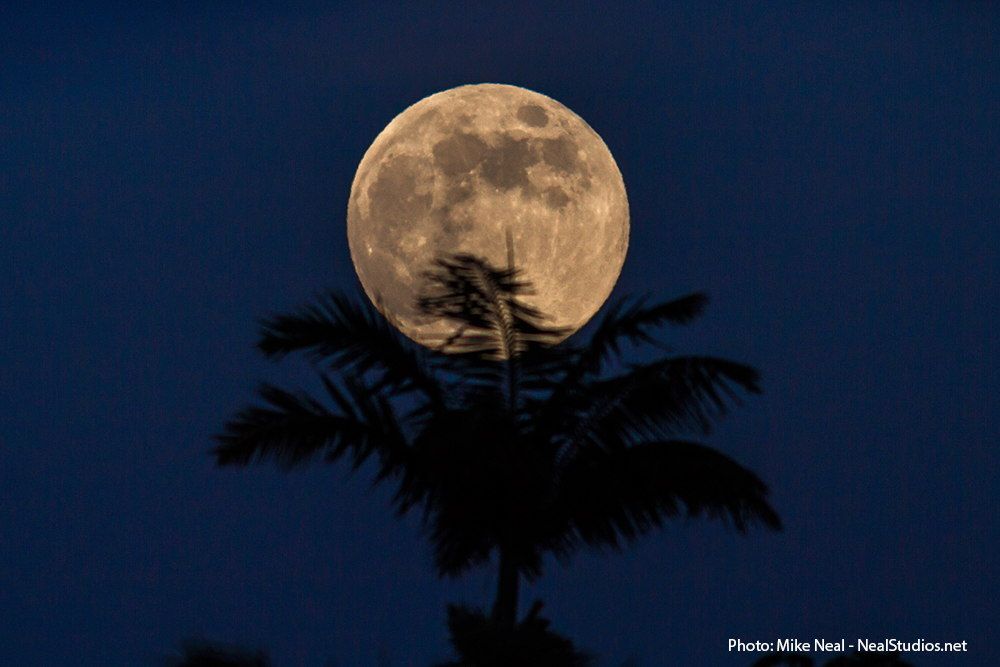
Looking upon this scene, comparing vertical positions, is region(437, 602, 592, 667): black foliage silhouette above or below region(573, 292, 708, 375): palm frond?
below

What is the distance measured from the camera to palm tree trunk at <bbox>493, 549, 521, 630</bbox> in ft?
35.3

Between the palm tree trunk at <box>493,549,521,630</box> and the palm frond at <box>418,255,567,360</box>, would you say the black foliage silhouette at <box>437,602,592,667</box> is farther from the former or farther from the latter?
the palm frond at <box>418,255,567,360</box>

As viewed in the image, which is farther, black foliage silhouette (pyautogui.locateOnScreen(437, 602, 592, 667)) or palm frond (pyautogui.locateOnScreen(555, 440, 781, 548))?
palm frond (pyautogui.locateOnScreen(555, 440, 781, 548))

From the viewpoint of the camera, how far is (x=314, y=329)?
1099cm

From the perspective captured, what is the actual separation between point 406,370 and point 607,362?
1737 mm

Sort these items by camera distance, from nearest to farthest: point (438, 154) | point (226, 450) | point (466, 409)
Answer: point (226, 450)
point (466, 409)
point (438, 154)

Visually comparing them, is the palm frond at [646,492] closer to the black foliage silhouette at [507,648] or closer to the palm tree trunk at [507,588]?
the palm tree trunk at [507,588]

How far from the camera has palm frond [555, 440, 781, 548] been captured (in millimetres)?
11000

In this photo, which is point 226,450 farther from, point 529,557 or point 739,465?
point 739,465

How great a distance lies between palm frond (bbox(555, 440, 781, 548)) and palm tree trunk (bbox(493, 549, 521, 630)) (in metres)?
0.61

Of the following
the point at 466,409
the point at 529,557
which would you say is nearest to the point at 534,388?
the point at 466,409

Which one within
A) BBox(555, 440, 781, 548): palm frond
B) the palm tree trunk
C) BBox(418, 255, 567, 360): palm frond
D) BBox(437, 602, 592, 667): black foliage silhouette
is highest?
BBox(418, 255, 567, 360): palm frond

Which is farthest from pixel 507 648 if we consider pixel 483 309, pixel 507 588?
pixel 483 309

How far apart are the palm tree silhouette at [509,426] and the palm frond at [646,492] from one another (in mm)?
12
